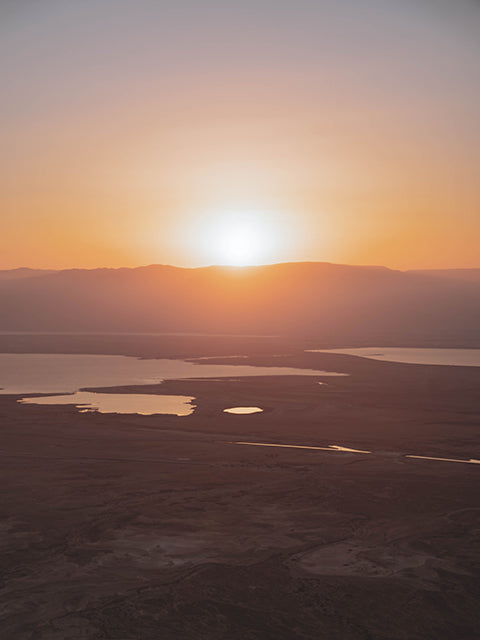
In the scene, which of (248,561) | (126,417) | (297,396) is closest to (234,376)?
(297,396)

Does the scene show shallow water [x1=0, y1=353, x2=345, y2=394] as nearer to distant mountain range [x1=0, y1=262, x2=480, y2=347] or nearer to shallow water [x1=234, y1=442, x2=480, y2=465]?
shallow water [x1=234, y1=442, x2=480, y2=465]

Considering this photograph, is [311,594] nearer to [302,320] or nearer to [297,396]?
[297,396]

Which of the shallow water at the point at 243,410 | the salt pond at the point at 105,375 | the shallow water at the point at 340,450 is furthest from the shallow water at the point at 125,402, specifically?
the shallow water at the point at 340,450

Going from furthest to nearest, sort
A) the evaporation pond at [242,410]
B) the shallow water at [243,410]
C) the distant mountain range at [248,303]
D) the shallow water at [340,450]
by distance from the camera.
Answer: the distant mountain range at [248,303], the shallow water at [243,410], the evaporation pond at [242,410], the shallow water at [340,450]

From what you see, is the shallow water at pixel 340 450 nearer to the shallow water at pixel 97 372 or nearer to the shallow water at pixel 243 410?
the shallow water at pixel 243 410

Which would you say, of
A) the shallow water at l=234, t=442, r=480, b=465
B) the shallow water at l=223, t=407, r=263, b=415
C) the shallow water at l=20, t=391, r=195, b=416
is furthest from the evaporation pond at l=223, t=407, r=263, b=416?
the shallow water at l=234, t=442, r=480, b=465

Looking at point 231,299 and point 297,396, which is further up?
point 231,299
